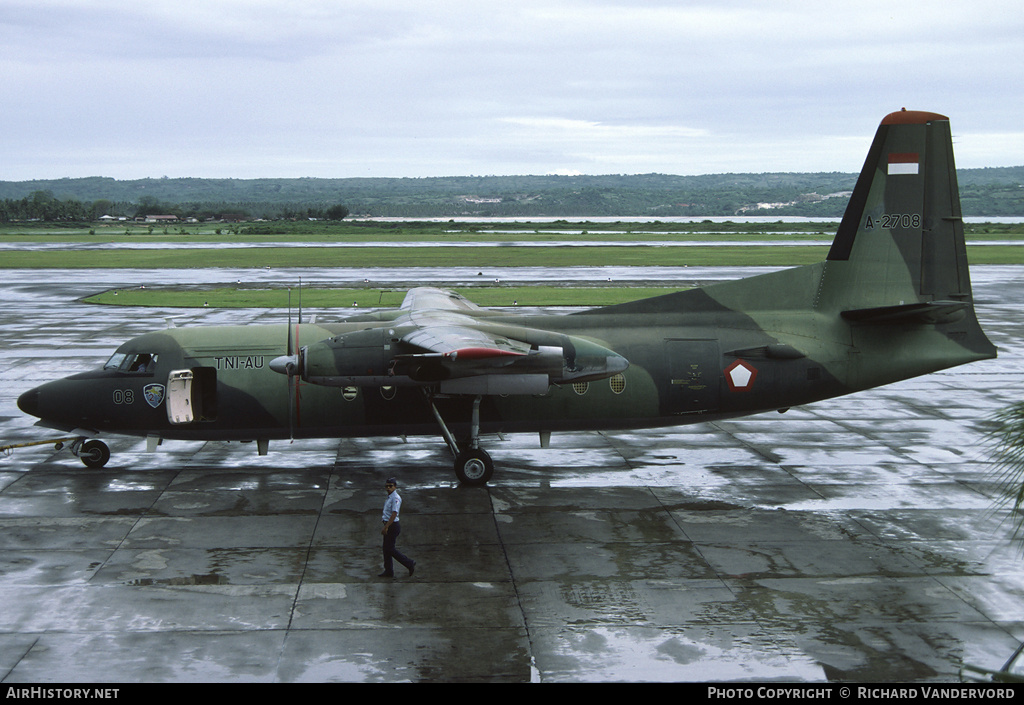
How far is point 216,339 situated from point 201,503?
3.80 meters

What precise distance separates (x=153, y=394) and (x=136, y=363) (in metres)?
0.84

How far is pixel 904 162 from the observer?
63.0 ft

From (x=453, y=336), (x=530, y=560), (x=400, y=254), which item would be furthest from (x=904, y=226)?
(x=400, y=254)

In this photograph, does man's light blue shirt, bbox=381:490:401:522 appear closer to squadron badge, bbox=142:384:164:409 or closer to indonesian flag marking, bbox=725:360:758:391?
squadron badge, bbox=142:384:164:409

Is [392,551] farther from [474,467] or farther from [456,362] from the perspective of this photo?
[474,467]

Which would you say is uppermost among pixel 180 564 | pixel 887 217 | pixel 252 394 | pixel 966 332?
pixel 887 217

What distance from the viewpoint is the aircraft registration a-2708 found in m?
18.9

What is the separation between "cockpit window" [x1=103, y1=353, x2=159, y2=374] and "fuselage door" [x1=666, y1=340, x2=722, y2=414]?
11.1 meters

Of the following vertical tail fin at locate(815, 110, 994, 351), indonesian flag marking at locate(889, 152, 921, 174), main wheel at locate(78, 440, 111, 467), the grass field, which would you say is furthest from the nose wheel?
the grass field

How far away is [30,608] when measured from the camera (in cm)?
1259

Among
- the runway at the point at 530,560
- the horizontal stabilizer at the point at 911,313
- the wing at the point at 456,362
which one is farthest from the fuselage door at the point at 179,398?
the horizontal stabilizer at the point at 911,313
